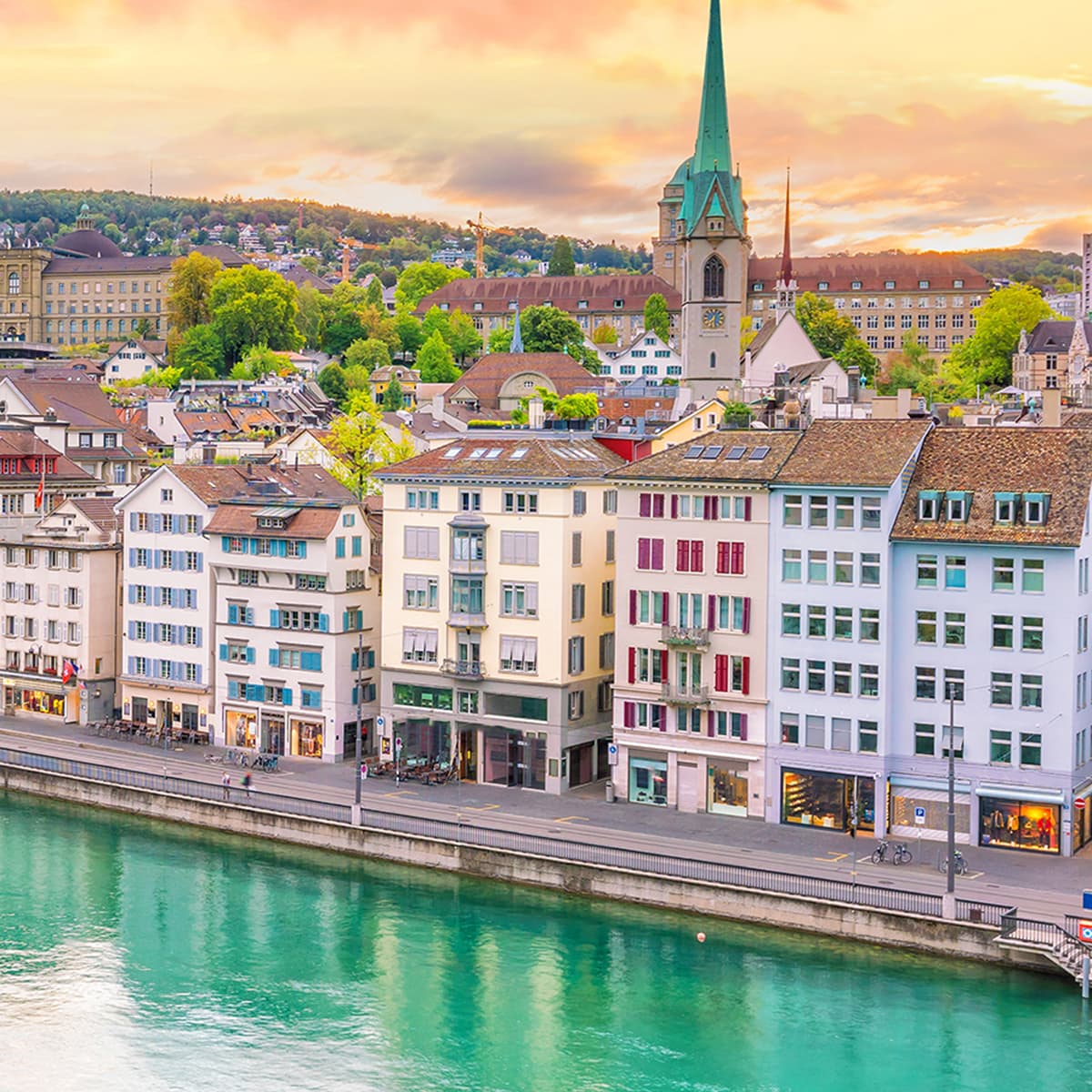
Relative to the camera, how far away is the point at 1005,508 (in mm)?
62281

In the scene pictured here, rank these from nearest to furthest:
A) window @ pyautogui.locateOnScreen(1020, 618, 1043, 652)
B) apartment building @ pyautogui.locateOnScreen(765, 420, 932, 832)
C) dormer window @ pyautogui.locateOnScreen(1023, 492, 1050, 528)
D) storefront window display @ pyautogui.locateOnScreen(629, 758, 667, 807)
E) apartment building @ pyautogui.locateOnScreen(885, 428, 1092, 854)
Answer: apartment building @ pyautogui.locateOnScreen(885, 428, 1092, 854)
window @ pyautogui.locateOnScreen(1020, 618, 1043, 652)
dormer window @ pyautogui.locateOnScreen(1023, 492, 1050, 528)
apartment building @ pyautogui.locateOnScreen(765, 420, 932, 832)
storefront window display @ pyautogui.locateOnScreen(629, 758, 667, 807)

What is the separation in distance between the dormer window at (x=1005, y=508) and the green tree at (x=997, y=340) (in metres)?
117

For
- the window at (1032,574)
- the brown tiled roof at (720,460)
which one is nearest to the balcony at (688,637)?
the brown tiled roof at (720,460)

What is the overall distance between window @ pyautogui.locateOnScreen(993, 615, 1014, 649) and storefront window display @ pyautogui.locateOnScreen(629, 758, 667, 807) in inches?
545

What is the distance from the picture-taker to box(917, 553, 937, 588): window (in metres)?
63.2

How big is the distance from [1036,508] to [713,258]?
98.3m

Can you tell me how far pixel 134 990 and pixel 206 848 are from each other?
15642 millimetres

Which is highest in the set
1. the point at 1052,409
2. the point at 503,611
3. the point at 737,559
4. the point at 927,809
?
the point at 1052,409

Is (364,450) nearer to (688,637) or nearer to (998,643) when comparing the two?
(688,637)

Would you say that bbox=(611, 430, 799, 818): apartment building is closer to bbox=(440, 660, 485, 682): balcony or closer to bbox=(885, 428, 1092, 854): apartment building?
bbox=(885, 428, 1092, 854): apartment building

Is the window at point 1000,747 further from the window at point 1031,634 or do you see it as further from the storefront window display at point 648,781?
the storefront window display at point 648,781

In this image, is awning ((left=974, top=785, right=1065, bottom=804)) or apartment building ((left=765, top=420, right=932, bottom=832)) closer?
awning ((left=974, top=785, right=1065, bottom=804))

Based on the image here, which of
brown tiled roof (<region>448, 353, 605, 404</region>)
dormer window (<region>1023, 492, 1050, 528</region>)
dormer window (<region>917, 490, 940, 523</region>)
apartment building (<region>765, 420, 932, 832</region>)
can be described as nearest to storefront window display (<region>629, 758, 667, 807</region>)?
apartment building (<region>765, 420, 932, 832</region>)

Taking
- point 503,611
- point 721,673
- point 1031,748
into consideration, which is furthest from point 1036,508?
point 503,611
